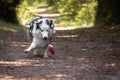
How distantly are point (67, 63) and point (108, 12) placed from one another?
1346 centimetres

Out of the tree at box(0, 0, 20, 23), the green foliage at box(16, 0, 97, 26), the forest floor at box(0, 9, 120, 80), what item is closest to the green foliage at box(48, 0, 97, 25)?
the green foliage at box(16, 0, 97, 26)

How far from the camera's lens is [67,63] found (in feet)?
38.5

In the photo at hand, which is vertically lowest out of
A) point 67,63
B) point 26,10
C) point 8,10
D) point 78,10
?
point 78,10

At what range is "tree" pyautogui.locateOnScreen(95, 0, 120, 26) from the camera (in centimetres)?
2348

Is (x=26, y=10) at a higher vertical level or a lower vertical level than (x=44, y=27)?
lower

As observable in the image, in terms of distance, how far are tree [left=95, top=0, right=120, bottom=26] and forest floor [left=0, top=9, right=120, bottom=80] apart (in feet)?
20.6

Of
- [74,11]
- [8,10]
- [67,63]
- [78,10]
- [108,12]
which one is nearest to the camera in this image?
[67,63]


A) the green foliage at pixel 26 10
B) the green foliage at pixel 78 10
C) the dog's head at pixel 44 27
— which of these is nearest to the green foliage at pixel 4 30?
the dog's head at pixel 44 27

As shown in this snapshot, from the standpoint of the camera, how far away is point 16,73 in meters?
10.1

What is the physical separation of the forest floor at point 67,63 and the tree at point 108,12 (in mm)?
6294

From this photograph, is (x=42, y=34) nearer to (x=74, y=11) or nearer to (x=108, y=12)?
(x=108, y=12)

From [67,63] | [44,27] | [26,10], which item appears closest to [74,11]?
[26,10]

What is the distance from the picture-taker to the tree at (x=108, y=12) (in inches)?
925

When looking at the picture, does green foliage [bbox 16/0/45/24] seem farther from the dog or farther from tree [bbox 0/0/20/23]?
the dog
